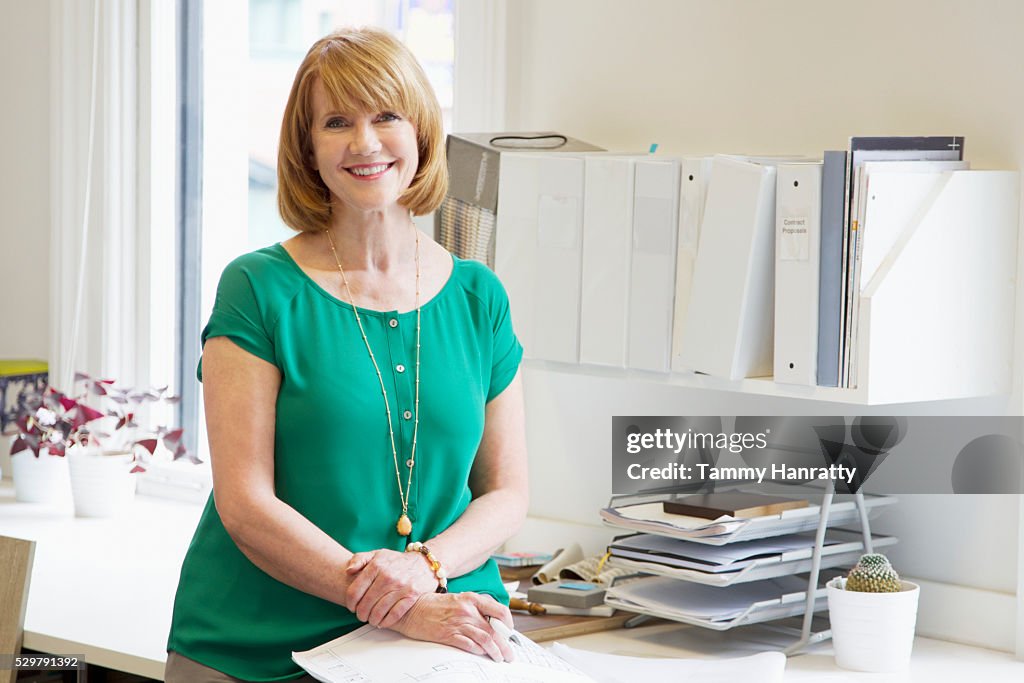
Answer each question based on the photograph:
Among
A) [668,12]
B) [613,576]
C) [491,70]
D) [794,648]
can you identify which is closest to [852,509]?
[794,648]

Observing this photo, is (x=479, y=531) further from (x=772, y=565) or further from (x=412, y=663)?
(x=772, y=565)

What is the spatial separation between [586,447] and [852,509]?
0.55 m

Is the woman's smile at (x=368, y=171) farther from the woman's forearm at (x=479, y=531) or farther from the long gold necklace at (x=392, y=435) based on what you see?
the woman's forearm at (x=479, y=531)

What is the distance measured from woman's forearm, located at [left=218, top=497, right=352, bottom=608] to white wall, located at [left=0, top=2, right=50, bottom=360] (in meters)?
2.09

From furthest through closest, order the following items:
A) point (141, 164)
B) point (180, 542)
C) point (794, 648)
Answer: point (141, 164) → point (180, 542) → point (794, 648)

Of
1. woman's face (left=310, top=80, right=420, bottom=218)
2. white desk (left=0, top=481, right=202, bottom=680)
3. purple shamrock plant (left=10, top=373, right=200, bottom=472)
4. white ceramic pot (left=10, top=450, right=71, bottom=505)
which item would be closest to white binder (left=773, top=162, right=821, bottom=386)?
woman's face (left=310, top=80, right=420, bottom=218)

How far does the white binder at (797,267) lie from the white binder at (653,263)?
0.63 feet

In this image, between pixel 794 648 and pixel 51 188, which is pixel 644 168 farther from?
pixel 51 188

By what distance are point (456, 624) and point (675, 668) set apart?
43cm

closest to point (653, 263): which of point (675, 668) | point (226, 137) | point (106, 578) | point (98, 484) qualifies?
point (675, 668)

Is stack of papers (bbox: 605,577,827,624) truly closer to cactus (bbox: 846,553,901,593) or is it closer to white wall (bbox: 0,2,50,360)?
cactus (bbox: 846,553,901,593)

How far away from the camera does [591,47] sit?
7.72ft

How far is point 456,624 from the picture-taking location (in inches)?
56.7

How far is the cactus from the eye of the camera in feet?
5.98
